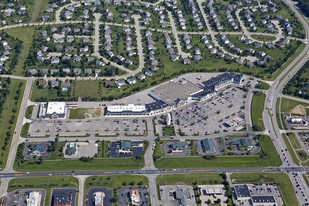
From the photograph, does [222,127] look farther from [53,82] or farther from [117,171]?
[53,82]

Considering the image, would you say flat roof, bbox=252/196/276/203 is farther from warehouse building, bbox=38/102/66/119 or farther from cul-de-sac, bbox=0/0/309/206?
warehouse building, bbox=38/102/66/119

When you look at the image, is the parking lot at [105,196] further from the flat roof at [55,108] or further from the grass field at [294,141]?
the grass field at [294,141]

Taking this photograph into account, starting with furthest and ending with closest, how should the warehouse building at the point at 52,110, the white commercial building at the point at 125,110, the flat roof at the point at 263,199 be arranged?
the white commercial building at the point at 125,110
the warehouse building at the point at 52,110
the flat roof at the point at 263,199

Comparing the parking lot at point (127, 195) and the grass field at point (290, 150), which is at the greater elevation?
the parking lot at point (127, 195)

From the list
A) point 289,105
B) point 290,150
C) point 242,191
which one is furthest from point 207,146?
point 289,105

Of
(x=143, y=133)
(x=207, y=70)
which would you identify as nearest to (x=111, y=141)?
(x=143, y=133)

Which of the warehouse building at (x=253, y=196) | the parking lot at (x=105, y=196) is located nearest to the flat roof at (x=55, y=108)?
the parking lot at (x=105, y=196)

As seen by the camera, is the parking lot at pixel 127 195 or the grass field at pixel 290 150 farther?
the grass field at pixel 290 150

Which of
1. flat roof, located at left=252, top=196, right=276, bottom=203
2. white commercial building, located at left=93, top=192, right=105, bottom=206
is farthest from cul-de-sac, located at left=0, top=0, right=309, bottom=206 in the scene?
flat roof, located at left=252, top=196, right=276, bottom=203
